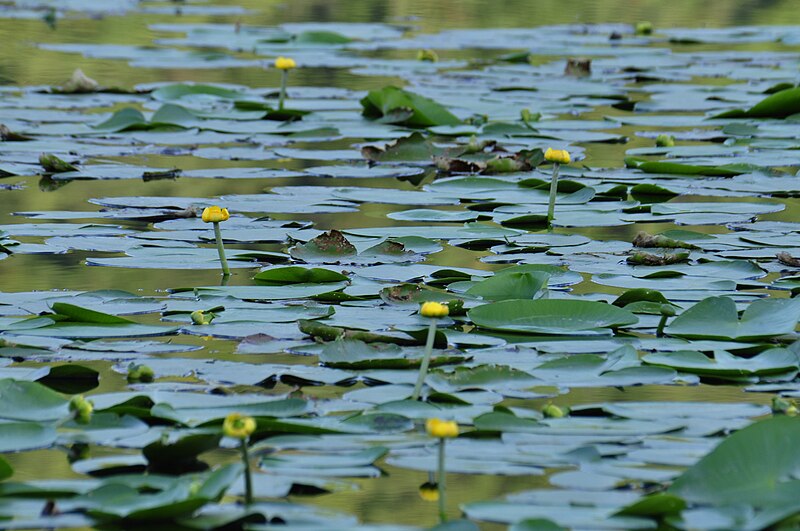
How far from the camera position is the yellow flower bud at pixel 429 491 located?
166cm

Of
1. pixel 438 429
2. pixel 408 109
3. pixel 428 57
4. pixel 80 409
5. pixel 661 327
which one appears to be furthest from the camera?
pixel 428 57

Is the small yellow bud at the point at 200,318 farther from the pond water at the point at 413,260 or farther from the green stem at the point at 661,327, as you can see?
the green stem at the point at 661,327

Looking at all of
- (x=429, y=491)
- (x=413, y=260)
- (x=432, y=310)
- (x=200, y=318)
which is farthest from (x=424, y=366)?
(x=413, y=260)

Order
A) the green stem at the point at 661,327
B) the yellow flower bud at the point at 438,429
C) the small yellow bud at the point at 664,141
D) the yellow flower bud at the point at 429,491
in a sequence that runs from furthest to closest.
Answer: the small yellow bud at the point at 664,141, the green stem at the point at 661,327, the yellow flower bud at the point at 429,491, the yellow flower bud at the point at 438,429

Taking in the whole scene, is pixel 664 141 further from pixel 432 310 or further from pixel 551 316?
pixel 432 310

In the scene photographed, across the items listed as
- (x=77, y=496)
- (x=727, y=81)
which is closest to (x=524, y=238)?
(x=77, y=496)

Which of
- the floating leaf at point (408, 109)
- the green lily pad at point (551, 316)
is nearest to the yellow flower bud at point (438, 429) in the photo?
the green lily pad at point (551, 316)

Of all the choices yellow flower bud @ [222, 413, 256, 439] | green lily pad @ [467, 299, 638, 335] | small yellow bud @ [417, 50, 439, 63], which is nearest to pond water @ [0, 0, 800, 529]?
green lily pad @ [467, 299, 638, 335]

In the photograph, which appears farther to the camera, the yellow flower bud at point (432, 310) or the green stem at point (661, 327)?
the green stem at point (661, 327)

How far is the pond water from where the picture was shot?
1781 millimetres

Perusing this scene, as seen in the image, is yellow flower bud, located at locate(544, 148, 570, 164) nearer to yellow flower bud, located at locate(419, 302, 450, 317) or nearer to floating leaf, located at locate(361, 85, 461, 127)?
yellow flower bud, located at locate(419, 302, 450, 317)

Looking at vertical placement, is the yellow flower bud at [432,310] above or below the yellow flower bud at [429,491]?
above

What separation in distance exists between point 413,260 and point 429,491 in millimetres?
1207

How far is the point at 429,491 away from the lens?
5.50 ft
